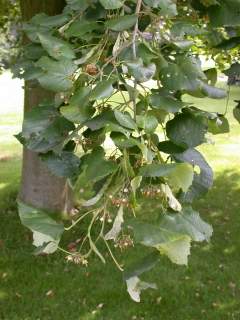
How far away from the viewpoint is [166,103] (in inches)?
48.6

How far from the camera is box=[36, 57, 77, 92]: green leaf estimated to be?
121 cm

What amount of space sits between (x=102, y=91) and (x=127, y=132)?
0.37 ft

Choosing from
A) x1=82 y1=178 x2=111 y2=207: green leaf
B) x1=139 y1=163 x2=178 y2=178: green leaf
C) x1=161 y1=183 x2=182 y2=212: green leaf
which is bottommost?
x1=82 y1=178 x2=111 y2=207: green leaf

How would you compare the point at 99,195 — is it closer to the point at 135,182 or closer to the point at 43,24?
the point at 135,182

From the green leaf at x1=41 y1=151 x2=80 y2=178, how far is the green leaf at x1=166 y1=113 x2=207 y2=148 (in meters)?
0.26

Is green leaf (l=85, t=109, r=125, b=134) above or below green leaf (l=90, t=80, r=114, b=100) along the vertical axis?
below

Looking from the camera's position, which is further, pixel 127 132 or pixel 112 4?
pixel 112 4

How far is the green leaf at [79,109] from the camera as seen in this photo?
45.5 inches

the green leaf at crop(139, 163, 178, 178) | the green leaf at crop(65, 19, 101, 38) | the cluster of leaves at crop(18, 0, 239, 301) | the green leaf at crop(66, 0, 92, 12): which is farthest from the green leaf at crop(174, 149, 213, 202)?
the green leaf at crop(66, 0, 92, 12)

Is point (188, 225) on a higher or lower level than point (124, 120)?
lower

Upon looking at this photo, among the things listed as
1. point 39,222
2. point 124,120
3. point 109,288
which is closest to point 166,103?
point 124,120

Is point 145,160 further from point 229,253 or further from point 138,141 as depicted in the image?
point 229,253

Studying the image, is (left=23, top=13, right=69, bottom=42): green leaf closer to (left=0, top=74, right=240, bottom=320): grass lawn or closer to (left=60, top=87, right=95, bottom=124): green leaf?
(left=60, top=87, right=95, bottom=124): green leaf

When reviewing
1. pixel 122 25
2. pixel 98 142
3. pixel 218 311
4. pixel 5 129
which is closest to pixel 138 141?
pixel 98 142
